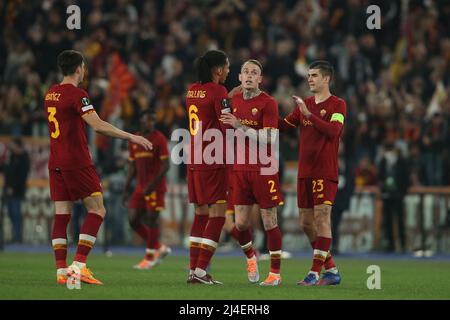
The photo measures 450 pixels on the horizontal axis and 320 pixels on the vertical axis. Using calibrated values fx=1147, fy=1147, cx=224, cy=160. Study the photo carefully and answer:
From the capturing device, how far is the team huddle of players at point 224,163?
44.1 ft

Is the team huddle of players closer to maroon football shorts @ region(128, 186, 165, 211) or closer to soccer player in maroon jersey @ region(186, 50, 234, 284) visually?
soccer player in maroon jersey @ region(186, 50, 234, 284)

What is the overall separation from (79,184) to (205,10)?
16.8 m

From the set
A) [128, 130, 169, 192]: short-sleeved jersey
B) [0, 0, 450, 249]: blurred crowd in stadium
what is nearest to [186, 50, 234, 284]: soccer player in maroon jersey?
[128, 130, 169, 192]: short-sleeved jersey

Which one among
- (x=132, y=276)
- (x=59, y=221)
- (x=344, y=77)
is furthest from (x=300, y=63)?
(x=59, y=221)

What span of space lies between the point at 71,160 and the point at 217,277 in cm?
347

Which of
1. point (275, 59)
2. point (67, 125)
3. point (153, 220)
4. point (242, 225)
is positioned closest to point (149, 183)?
point (153, 220)

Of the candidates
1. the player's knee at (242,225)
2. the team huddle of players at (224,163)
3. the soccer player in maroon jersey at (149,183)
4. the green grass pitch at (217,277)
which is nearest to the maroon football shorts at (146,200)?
the soccer player in maroon jersey at (149,183)

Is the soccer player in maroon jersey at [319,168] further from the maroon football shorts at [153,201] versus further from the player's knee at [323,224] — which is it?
the maroon football shorts at [153,201]

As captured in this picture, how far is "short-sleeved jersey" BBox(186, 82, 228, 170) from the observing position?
13648mm

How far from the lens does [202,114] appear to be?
1373 cm

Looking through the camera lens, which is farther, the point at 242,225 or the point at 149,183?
the point at 149,183

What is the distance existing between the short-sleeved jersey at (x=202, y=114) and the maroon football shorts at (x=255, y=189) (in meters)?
0.43

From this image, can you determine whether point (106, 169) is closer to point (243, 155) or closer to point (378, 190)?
point (378, 190)

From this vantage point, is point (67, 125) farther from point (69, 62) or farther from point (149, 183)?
point (149, 183)
